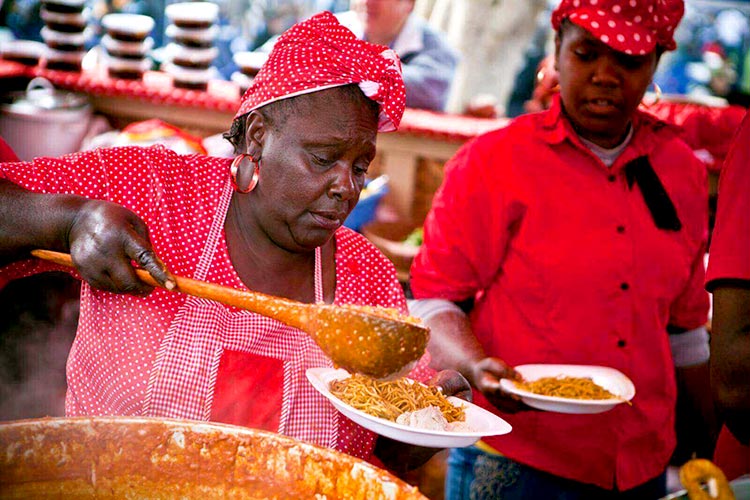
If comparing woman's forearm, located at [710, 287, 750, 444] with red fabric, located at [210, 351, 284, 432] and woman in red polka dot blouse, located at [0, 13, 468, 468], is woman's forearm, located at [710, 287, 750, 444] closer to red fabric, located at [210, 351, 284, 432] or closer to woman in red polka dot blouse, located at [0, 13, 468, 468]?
woman in red polka dot blouse, located at [0, 13, 468, 468]

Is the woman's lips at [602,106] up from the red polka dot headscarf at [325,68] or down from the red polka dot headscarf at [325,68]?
down

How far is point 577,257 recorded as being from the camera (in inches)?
100

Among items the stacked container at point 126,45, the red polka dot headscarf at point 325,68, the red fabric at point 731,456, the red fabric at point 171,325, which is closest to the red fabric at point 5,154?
the red fabric at point 171,325

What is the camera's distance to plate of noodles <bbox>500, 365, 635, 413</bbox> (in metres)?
2.26

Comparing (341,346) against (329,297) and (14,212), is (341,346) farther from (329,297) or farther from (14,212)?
(14,212)

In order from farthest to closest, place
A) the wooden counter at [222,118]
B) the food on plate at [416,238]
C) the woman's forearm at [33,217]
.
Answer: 1. the wooden counter at [222,118]
2. the food on plate at [416,238]
3. the woman's forearm at [33,217]

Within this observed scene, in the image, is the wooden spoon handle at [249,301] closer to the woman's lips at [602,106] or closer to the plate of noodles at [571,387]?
the plate of noodles at [571,387]

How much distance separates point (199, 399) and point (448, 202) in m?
1.16

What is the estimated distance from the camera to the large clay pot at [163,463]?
1415mm

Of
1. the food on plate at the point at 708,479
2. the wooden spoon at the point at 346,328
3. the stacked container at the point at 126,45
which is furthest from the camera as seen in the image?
the stacked container at the point at 126,45

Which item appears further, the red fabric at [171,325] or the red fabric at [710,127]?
the red fabric at [710,127]

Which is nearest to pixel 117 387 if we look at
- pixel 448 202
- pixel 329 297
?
pixel 329 297

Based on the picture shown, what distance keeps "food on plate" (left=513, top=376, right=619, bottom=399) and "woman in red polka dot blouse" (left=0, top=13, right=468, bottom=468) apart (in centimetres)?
56

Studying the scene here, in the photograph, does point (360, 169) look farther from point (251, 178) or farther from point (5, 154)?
point (5, 154)
